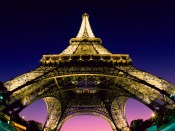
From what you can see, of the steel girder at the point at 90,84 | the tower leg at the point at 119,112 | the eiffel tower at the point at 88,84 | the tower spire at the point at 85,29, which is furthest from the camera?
the tower spire at the point at 85,29

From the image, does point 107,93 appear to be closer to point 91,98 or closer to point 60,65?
point 91,98

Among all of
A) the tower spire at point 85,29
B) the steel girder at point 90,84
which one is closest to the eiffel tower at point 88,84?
the steel girder at point 90,84

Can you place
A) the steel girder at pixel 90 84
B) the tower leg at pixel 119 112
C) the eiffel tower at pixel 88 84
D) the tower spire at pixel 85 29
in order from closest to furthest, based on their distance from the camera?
the steel girder at pixel 90 84, the eiffel tower at pixel 88 84, the tower leg at pixel 119 112, the tower spire at pixel 85 29

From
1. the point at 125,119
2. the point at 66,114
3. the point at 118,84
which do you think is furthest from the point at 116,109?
the point at 118,84

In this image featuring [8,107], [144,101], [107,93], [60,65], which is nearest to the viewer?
[8,107]

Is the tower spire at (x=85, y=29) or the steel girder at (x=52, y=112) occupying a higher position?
the tower spire at (x=85, y=29)

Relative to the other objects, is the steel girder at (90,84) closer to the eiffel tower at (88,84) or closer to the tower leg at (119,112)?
the eiffel tower at (88,84)

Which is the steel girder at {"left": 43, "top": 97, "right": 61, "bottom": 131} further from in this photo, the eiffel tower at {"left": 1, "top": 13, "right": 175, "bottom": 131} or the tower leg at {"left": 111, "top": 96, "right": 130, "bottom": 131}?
the tower leg at {"left": 111, "top": 96, "right": 130, "bottom": 131}
